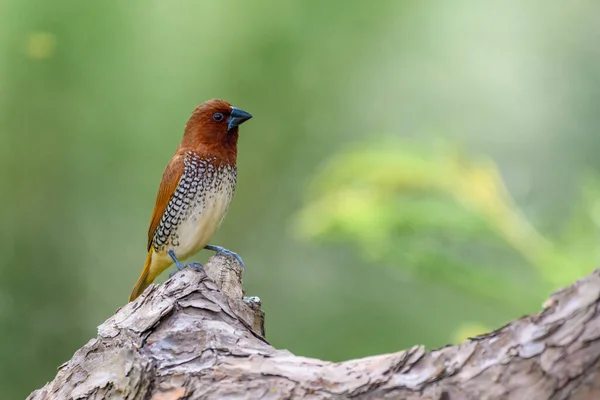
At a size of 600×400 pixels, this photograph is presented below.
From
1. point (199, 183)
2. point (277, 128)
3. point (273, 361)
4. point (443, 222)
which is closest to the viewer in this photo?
point (273, 361)

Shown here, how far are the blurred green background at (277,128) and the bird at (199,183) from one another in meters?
1.14

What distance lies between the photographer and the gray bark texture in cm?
117

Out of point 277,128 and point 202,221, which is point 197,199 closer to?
point 202,221

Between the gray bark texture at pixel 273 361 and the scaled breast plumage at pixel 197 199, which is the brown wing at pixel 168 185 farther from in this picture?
the gray bark texture at pixel 273 361

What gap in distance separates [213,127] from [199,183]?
0.21 m

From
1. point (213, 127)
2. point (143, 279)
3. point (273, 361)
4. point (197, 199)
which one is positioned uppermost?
point (213, 127)

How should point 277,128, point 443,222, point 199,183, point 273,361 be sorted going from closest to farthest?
point 273,361, point 199,183, point 443,222, point 277,128

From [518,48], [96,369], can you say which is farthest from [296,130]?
[96,369]

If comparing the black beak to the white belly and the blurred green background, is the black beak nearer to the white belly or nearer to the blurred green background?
the white belly

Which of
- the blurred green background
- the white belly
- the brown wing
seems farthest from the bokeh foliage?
the blurred green background

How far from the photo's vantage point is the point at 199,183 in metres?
2.47

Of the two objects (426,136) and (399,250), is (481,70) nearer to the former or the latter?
(426,136)

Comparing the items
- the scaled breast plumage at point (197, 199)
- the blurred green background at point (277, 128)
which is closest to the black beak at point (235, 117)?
the scaled breast plumage at point (197, 199)

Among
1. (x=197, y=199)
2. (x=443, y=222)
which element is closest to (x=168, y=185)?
(x=197, y=199)
